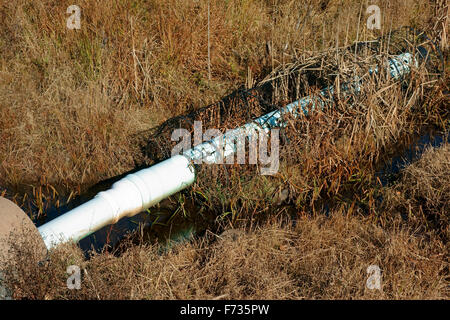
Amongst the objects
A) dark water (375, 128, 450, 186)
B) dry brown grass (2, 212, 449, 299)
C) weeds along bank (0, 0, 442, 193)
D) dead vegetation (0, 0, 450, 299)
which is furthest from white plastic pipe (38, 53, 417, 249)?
dark water (375, 128, 450, 186)

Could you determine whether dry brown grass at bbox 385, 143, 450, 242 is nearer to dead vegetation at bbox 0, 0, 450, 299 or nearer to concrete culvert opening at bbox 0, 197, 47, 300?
dead vegetation at bbox 0, 0, 450, 299

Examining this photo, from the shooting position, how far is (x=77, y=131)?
4.59 metres

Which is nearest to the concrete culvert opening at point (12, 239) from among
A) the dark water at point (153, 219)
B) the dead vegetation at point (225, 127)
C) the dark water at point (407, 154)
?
the dead vegetation at point (225, 127)

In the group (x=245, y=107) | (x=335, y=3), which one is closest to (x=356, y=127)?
(x=245, y=107)

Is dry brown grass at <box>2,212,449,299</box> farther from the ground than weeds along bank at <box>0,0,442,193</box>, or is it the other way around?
weeds along bank at <box>0,0,442,193</box>

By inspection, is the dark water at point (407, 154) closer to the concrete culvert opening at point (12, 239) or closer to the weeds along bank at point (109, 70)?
the weeds along bank at point (109, 70)

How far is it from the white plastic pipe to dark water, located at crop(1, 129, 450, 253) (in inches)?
7.6

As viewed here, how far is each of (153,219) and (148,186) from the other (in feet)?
1.44

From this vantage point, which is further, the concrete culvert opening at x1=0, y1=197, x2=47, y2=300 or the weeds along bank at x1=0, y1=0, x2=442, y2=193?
the weeds along bank at x1=0, y1=0, x2=442, y2=193

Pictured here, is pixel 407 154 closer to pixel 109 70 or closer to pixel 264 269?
pixel 264 269

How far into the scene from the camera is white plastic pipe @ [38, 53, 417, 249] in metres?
3.26

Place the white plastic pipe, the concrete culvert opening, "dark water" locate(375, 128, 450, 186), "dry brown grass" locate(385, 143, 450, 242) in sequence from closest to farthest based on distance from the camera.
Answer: the concrete culvert opening → the white plastic pipe → "dry brown grass" locate(385, 143, 450, 242) → "dark water" locate(375, 128, 450, 186)

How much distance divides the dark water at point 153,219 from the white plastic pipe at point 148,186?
0.19m

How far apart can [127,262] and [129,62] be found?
2.75 metres
